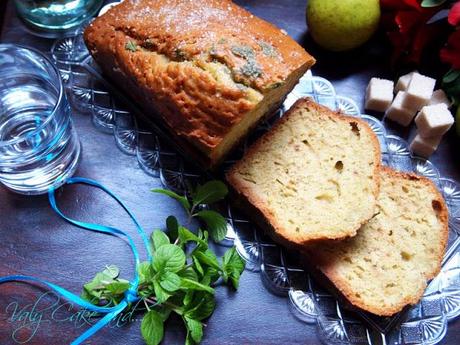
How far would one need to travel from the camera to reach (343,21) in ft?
6.88

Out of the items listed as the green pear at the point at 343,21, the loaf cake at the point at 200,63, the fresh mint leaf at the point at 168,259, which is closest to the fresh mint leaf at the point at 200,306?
the fresh mint leaf at the point at 168,259

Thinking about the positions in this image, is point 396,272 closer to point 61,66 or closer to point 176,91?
point 176,91

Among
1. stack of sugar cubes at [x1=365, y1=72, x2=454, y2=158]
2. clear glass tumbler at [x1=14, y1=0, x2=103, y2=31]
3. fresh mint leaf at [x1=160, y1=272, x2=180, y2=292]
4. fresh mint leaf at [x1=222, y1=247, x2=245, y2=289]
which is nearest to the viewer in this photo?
fresh mint leaf at [x1=160, y1=272, x2=180, y2=292]

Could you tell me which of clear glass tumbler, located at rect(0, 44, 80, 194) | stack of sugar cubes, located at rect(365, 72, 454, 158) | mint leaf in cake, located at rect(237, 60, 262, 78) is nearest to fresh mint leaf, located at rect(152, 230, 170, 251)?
clear glass tumbler, located at rect(0, 44, 80, 194)

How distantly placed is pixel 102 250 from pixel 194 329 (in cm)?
43

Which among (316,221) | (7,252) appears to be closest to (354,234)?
(316,221)

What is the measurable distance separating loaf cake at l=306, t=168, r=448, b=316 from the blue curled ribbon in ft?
1.83

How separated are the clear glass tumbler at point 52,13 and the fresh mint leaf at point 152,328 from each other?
3.99 feet

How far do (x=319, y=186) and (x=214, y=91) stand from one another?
467 mm

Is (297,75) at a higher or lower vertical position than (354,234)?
higher

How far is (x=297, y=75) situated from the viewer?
196cm

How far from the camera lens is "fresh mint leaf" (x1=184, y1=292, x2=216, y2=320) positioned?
173cm

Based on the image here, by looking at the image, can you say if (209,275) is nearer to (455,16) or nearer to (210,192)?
(210,192)

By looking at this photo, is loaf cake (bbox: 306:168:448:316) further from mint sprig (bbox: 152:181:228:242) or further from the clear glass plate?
mint sprig (bbox: 152:181:228:242)
